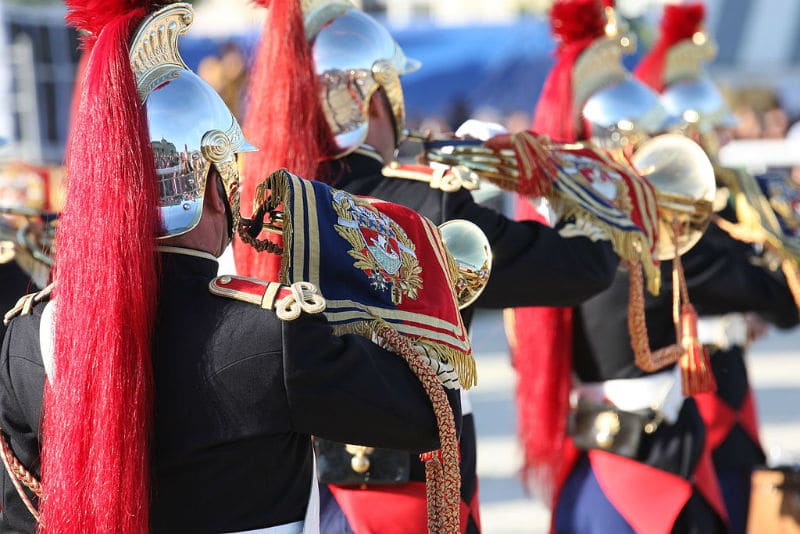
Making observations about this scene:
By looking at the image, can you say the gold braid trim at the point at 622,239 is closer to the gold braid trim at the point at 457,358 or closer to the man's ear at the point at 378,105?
the man's ear at the point at 378,105

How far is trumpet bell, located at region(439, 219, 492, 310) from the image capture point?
2357 mm

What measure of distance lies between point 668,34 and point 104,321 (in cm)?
345

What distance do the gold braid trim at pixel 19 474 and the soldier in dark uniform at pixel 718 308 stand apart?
7.86ft

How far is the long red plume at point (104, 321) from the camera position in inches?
71.7

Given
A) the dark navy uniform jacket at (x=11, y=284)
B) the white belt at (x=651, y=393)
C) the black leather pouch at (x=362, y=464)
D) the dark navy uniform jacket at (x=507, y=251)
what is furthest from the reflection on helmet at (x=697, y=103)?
the dark navy uniform jacket at (x=11, y=284)

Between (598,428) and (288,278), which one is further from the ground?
(288,278)

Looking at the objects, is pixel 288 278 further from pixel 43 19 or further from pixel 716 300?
pixel 43 19

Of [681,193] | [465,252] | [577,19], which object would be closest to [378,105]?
[465,252]

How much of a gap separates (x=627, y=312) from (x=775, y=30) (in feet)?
34.1

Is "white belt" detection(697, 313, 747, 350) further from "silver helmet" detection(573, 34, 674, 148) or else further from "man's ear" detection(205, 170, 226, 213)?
"man's ear" detection(205, 170, 226, 213)

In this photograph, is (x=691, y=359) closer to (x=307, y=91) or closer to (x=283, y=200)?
(x=307, y=91)

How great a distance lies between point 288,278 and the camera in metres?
2.00

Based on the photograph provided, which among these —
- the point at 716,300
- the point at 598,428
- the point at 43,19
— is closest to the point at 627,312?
the point at 598,428

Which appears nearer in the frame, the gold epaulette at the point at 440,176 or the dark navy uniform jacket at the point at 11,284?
the gold epaulette at the point at 440,176
